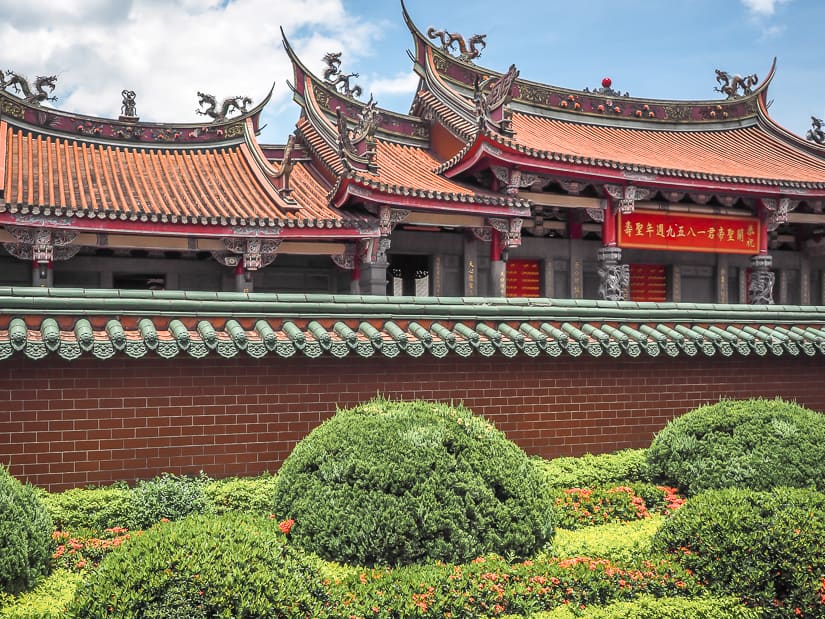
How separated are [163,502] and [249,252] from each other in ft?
24.5

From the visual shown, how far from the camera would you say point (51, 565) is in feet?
17.6

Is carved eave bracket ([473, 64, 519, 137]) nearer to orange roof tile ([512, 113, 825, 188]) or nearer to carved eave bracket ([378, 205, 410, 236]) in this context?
orange roof tile ([512, 113, 825, 188])

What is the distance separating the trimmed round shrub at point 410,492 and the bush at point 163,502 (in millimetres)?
1025

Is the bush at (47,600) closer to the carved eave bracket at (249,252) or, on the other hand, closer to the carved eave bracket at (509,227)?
the carved eave bracket at (249,252)

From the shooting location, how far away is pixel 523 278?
17.2m

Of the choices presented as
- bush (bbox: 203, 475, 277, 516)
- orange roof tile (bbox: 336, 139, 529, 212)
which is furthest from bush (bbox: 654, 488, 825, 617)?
orange roof tile (bbox: 336, 139, 529, 212)

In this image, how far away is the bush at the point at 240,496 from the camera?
6824mm

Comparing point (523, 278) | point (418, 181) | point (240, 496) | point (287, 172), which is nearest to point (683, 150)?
point (523, 278)

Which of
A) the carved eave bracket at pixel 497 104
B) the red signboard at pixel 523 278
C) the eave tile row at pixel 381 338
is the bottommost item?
the eave tile row at pixel 381 338

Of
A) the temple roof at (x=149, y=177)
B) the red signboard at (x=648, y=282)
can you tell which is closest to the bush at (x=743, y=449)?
the temple roof at (x=149, y=177)

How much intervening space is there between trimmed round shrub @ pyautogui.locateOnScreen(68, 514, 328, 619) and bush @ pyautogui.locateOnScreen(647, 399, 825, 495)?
14.3 feet

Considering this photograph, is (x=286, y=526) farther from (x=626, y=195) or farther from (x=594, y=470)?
(x=626, y=195)

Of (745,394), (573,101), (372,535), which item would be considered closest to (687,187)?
(573,101)

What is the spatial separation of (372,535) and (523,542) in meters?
1.13
